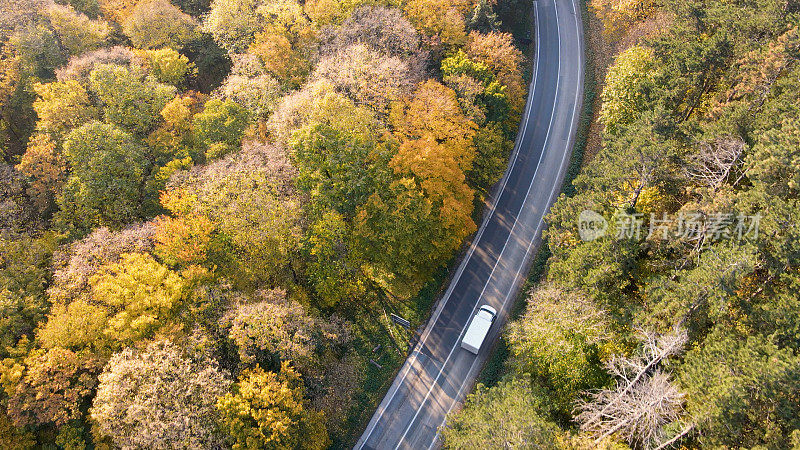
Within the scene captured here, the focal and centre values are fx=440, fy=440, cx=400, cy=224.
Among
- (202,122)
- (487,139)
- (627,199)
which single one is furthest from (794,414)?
(202,122)

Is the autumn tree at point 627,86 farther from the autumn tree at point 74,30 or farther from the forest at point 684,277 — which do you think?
the autumn tree at point 74,30

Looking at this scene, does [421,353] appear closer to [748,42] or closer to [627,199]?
[627,199]

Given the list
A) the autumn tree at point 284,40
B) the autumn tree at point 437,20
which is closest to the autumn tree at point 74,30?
the autumn tree at point 284,40

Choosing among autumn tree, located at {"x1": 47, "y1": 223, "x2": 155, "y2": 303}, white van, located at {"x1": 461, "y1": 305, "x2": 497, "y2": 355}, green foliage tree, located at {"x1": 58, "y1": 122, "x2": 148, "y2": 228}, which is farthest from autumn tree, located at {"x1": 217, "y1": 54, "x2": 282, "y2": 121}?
white van, located at {"x1": 461, "y1": 305, "x2": 497, "y2": 355}

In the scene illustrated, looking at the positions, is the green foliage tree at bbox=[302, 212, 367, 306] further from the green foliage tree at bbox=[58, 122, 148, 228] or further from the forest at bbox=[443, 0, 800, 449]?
the green foliage tree at bbox=[58, 122, 148, 228]

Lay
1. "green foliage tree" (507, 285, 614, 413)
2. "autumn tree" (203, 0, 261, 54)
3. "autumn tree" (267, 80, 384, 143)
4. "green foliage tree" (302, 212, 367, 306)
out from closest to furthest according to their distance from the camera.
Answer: "green foliage tree" (507, 285, 614, 413) < "green foliage tree" (302, 212, 367, 306) < "autumn tree" (267, 80, 384, 143) < "autumn tree" (203, 0, 261, 54)
